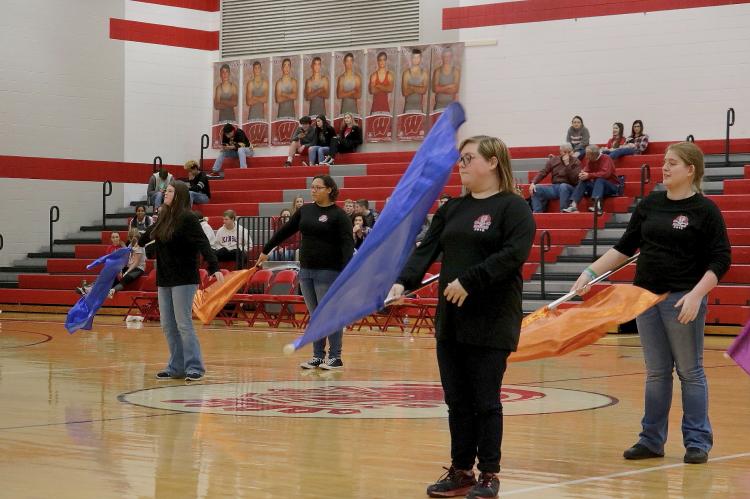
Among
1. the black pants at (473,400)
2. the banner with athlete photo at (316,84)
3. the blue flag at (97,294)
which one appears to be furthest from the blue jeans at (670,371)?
the banner with athlete photo at (316,84)

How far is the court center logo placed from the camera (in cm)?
866

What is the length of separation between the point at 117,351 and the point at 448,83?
12.4 meters

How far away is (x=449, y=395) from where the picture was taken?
5.88 m

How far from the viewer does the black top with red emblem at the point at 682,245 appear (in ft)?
22.1

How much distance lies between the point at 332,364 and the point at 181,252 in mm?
2074

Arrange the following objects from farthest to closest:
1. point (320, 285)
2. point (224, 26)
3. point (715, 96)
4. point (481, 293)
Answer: point (224, 26), point (715, 96), point (320, 285), point (481, 293)

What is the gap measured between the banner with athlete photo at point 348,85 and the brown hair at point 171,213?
1517 cm

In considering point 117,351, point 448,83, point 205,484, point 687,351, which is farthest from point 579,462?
point 448,83

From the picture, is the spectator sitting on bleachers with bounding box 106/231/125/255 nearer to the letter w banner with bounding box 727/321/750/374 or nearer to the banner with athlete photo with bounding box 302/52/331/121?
the banner with athlete photo with bounding box 302/52/331/121

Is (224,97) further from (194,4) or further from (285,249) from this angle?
(285,249)

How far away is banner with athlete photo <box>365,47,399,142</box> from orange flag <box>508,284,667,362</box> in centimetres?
1836

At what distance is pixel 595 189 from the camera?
19922 mm

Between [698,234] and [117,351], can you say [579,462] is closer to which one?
[698,234]

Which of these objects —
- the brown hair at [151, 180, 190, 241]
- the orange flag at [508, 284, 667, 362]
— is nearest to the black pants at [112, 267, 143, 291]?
the brown hair at [151, 180, 190, 241]
